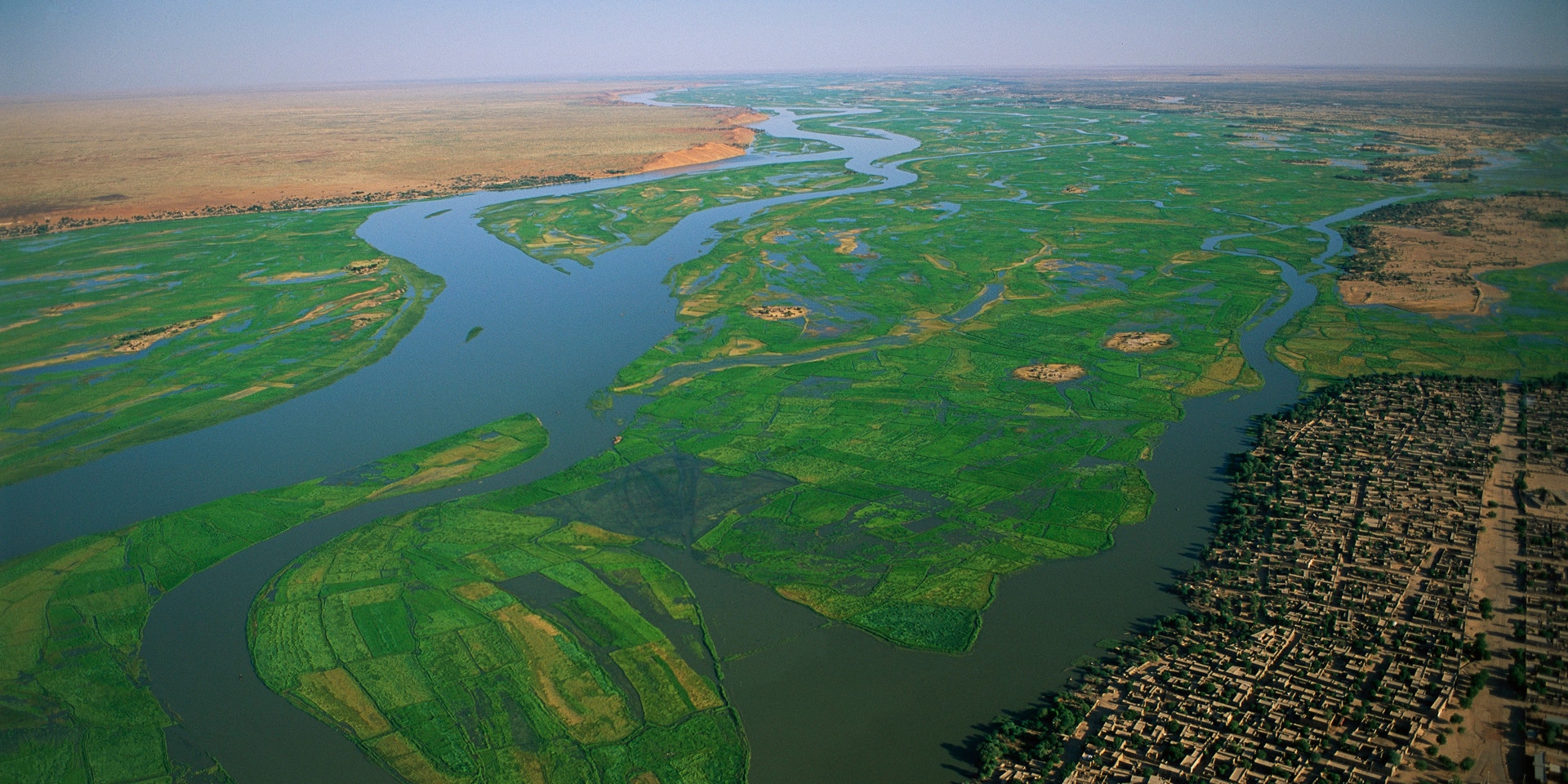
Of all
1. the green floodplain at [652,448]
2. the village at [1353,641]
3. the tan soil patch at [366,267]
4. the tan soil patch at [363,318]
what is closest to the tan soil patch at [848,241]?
the green floodplain at [652,448]

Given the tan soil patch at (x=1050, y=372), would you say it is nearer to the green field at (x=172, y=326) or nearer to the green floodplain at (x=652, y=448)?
the green floodplain at (x=652, y=448)

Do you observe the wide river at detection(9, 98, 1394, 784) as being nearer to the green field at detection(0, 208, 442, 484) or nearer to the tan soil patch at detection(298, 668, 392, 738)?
the tan soil patch at detection(298, 668, 392, 738)

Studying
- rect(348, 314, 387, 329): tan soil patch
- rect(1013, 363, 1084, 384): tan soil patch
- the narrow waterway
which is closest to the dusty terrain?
rect(1013, 363, 1084, 384): tan soil patch

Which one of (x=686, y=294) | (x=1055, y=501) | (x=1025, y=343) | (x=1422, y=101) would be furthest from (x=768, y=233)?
(x=1422, y=101)

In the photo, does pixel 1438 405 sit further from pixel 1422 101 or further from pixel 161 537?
pixel 1422 101

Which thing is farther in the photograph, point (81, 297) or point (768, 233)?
point (768, 233)

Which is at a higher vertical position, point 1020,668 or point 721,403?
point 721,403
